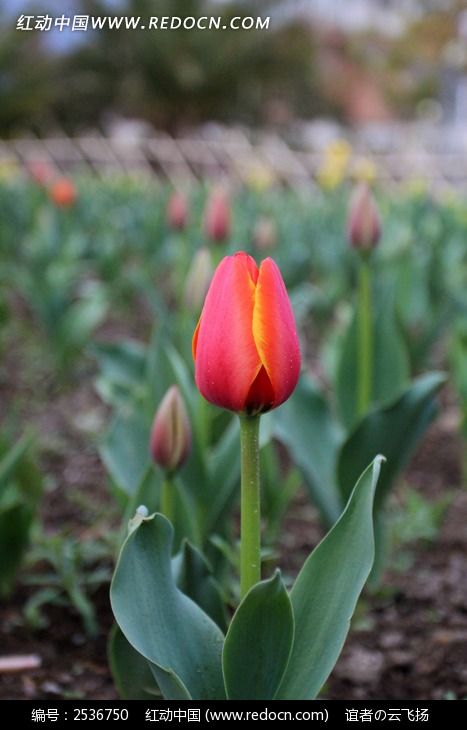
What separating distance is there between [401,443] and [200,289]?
49cm

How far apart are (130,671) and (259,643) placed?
0.27 m

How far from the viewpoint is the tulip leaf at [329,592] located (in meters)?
0.82

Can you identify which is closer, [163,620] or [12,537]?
[163,620]

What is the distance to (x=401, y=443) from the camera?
54.9 inches

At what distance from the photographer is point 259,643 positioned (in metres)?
0.85

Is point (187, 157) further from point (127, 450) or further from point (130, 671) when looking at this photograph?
point (130, 671)

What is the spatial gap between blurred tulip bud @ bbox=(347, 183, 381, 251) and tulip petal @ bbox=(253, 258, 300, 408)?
0.82 meters

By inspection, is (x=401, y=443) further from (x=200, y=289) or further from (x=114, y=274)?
(x=114, y=274)

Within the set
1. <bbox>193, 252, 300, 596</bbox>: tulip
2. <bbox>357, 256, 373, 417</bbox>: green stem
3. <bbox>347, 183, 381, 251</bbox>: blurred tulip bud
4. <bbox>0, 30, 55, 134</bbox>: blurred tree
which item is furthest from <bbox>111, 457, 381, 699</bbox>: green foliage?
<bbox>0, 30, 55, 134</bbox>: blurred tree

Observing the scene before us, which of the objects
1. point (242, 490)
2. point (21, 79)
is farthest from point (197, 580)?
point (21, 79)

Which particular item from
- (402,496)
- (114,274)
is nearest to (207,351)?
(402,496)

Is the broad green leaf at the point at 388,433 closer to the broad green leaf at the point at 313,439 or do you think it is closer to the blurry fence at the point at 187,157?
the broad green leaf at the point at 313,439

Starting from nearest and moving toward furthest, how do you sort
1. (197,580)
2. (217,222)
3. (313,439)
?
1. (197,580)
2. (313,439)
3. (217,222)

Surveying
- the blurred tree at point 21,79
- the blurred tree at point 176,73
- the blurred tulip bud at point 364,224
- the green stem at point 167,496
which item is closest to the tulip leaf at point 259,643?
the green stem at point 167,496
